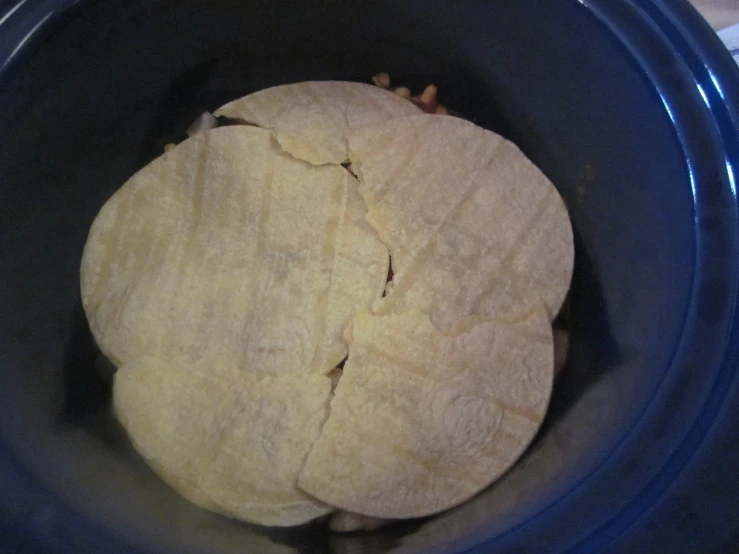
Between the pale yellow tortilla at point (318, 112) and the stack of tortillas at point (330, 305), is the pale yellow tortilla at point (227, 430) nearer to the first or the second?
the stack of tortillas at point (330, 305)

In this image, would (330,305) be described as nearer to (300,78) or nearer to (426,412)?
(426,412)

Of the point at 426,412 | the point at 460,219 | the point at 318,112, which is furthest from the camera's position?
the point at 318,112

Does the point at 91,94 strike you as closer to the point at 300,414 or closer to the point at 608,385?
the point at 300,414

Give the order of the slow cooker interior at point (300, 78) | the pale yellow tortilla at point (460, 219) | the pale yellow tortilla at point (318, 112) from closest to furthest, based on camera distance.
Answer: the slow cooker interior at point (300, 78)
the pale yellow tortilla at point (460, 219)
the pale yellow tortilla at point (318, 112)

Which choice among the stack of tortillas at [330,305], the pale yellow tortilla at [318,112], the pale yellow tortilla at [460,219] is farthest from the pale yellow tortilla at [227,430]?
the pale yellow tortilla at [318,112]

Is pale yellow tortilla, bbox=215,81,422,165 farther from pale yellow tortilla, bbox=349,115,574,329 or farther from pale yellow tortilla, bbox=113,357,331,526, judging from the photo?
pale yellow tortilla, bbox=113,357,331,526

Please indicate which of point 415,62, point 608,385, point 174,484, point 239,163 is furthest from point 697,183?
point 174,484

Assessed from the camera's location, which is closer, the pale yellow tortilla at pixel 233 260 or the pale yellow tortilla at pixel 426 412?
the pale yellow tortilla at pixel 426 412

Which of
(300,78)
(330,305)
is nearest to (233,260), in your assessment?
(330,305)
